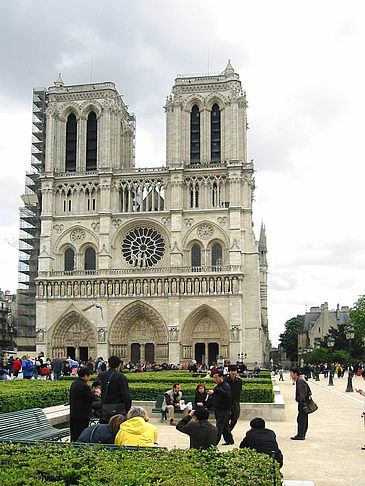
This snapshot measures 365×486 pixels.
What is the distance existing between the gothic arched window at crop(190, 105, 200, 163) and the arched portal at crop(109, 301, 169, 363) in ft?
41.5

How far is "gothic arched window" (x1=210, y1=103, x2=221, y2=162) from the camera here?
49938 mm

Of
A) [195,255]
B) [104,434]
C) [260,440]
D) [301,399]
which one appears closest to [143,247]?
[195,255]

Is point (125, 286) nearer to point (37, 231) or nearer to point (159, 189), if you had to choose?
point (159, 189)

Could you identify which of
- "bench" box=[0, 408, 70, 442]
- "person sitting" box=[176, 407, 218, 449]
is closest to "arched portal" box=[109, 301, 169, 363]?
"bench" box=[0, 408, 70, 442]

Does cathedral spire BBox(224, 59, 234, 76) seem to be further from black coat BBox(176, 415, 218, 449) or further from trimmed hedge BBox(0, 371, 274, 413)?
black coat BBox(176, 415, 218, 449)

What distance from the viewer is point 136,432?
784 cm

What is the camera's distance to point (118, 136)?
167ft

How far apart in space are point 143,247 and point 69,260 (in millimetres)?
6221

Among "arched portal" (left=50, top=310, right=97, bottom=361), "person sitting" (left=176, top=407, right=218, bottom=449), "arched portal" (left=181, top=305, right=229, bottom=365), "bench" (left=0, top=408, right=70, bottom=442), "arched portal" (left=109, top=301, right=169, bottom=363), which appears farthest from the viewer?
"arched portal" (left=50, top=310, right=97, bottom=361)

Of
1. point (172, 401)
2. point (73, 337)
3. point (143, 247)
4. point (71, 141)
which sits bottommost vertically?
point (172, 401)

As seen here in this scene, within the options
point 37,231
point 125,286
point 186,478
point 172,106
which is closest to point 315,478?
point 186,478

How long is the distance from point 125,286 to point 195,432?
38.6m

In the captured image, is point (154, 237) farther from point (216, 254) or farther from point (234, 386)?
point (234, 386)

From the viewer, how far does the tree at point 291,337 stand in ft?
288
